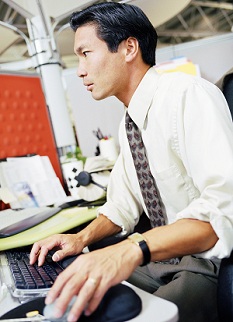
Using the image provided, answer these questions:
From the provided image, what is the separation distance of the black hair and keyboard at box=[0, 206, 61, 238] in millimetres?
637

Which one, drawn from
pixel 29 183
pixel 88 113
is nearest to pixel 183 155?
pixel 29 183

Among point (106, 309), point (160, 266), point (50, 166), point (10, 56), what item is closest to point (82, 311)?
point (106, 309)

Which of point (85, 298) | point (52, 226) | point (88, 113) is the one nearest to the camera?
point (85, 298)

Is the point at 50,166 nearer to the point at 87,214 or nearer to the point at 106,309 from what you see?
the point at 87,214

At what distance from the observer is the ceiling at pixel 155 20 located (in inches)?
96.4

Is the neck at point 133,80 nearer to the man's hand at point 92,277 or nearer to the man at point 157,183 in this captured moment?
the man at point 157,183

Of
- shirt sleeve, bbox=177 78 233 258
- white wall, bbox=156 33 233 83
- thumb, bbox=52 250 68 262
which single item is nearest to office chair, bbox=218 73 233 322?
shirt sleeve, bbox=177 78 233 258

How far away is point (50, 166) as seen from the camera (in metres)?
1.84

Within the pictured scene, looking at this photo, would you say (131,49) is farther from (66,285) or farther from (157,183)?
(66,285)

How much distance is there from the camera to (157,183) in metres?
1.00

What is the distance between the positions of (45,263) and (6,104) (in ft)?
3.60

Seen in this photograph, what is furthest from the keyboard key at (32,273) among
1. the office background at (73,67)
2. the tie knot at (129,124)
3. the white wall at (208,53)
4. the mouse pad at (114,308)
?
the white wall at (208,53)

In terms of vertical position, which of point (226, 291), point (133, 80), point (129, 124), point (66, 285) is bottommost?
point (226, 291)

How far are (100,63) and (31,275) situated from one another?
0.61 m
